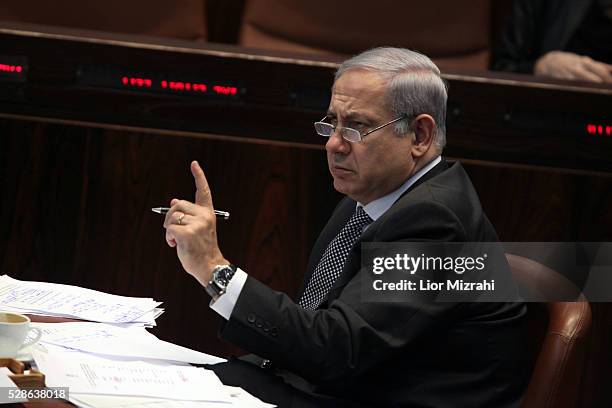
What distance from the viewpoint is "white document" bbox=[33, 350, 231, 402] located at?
149cm

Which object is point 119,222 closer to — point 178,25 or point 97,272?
point 97,272

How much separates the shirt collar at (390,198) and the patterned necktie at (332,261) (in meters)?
0.04

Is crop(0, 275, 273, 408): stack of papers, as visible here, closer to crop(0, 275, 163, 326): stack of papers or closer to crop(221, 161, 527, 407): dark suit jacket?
crop(0, 275, 163, 326): stack of papers

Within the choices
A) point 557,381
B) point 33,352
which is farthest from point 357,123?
point 33,352

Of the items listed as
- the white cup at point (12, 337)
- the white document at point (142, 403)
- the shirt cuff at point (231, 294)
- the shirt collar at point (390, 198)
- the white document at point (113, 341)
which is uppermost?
the shirt collar at point (390, 198)

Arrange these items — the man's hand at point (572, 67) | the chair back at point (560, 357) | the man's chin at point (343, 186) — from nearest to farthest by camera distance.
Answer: the chair back at point (560, 357)
the man's chin at point (343, 186)
the man's hand at point (572, 67)

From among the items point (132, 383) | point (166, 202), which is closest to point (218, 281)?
point (132, 383)

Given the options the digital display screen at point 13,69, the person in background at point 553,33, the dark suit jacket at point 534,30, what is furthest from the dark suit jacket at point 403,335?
the dark suit jacket at point 534,30

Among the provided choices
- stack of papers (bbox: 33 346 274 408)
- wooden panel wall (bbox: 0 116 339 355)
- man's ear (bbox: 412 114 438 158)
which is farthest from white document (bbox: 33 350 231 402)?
wooden panel wall (bbox: 0 116 339 355)

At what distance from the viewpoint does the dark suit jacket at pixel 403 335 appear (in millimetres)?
1702

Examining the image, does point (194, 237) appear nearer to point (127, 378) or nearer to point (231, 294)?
point (231, 294)

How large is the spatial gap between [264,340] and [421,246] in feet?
1.05

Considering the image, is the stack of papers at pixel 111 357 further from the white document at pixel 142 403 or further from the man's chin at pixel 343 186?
the man's chin at pixel 343 186

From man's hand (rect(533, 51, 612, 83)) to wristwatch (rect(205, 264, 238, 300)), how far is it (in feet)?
5.86
